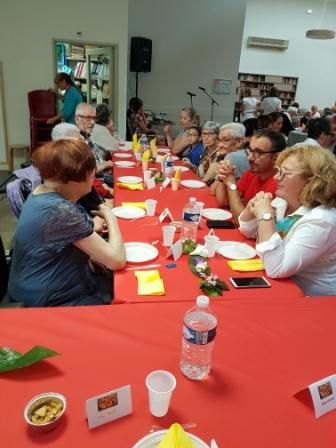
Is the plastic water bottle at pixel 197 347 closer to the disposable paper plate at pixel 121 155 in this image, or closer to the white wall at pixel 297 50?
the disposable paper plate at pixel 121 155

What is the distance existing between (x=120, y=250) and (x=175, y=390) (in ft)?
2.44

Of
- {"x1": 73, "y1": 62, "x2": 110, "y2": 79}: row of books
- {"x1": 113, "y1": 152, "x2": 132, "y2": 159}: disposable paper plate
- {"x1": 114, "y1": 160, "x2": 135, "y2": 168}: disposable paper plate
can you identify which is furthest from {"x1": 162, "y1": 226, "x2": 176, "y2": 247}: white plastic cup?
{"x1": 73, "y1": 62, "x2": 110, "y2": 79}: row of books

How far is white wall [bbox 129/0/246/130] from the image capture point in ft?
23.4

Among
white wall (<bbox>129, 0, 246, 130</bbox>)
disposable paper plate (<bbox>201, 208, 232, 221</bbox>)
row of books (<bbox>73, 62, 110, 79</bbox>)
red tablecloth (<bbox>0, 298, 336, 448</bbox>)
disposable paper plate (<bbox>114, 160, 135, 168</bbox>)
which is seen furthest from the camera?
white wall (<bbox>129, 0, 246, 130</bbox>)

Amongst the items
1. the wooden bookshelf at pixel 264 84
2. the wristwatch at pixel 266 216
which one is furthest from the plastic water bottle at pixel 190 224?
the wooden bookshelf at pixel 264 84

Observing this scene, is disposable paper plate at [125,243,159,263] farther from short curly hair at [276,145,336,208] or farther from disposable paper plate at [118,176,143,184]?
disposable paper plate at [118,176,143,184]

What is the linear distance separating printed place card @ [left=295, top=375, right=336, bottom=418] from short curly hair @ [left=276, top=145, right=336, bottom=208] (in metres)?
0.86

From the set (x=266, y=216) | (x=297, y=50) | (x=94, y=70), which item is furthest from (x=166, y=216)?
(x=297, y=50)

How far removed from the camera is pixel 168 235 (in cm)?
170

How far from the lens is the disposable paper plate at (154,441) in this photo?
72 cm

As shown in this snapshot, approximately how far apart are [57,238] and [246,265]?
2.73ft

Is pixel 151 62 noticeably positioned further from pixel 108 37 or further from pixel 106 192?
pixel 106 192

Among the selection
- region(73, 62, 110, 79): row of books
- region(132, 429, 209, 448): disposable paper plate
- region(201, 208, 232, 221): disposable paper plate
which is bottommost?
region(201, 208, 232, 221): disposable paper plate

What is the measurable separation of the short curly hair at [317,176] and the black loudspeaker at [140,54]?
6.16 metres
